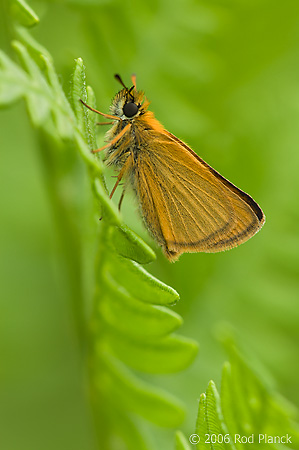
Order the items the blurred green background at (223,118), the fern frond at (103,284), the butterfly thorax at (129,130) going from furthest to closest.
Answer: the blurred green background at (223,118) < the butterfly thorax at (129,130) < the fern frond at (103,284)

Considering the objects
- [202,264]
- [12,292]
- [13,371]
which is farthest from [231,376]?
[12,292]

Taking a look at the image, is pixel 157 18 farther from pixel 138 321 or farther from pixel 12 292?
pixel 12 292

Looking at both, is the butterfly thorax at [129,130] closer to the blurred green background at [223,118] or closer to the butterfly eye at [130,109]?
the butterfly eye at [130,109]

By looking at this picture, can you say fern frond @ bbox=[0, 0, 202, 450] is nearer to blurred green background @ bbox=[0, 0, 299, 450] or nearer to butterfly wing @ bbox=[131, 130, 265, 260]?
butterfly wing @ bbox=[131, 130, 265, 260]

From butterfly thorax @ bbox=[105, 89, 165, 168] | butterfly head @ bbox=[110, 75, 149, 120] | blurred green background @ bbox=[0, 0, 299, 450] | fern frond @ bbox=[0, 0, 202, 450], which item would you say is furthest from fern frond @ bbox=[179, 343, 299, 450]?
butterfly head @ bbox=[110, 75, 149, 120]

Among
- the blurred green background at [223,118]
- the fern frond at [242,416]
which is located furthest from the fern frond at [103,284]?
the blurred green background at [223,118]

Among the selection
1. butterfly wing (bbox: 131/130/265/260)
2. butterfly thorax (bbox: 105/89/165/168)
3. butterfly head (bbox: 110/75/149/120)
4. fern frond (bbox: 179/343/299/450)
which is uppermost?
butterfly head (bbox: 110/75/149/120)
